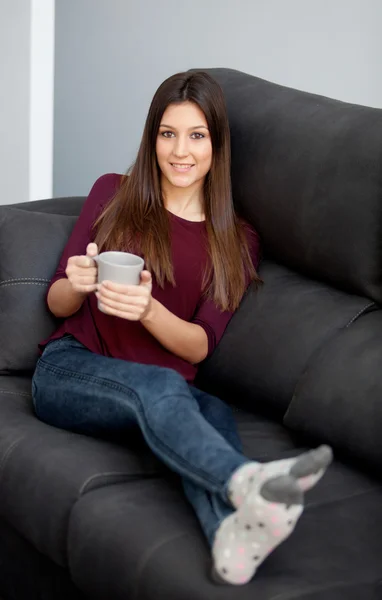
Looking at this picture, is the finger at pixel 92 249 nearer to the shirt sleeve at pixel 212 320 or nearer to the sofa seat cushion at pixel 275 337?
Result: the shirt sleeve at pixel 212 320

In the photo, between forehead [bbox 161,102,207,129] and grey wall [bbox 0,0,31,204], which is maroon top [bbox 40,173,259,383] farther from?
grey wall [bbox 0,0,31,204]

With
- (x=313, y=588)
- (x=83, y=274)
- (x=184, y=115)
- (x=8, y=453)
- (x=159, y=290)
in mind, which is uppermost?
(x=184, y=115)

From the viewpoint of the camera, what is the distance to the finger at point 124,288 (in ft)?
5.60

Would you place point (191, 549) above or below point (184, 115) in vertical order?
below

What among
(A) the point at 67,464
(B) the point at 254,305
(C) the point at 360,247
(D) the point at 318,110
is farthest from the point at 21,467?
(D) the point at 318,110

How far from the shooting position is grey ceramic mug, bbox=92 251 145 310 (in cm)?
167

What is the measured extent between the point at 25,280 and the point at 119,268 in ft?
1.91

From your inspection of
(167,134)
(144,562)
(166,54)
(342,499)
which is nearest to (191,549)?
(144,562)

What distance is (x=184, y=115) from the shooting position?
206 cm

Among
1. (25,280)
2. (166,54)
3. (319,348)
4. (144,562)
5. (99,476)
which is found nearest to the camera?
(144,562)

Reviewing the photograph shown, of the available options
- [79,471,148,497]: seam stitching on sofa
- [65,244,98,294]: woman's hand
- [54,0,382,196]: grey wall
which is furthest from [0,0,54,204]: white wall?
[79,471,148,497]: seam stitching on sofa

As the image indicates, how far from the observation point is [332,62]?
313cm

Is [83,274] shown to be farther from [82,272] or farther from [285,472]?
[285,472]

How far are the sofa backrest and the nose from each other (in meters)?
0.17
